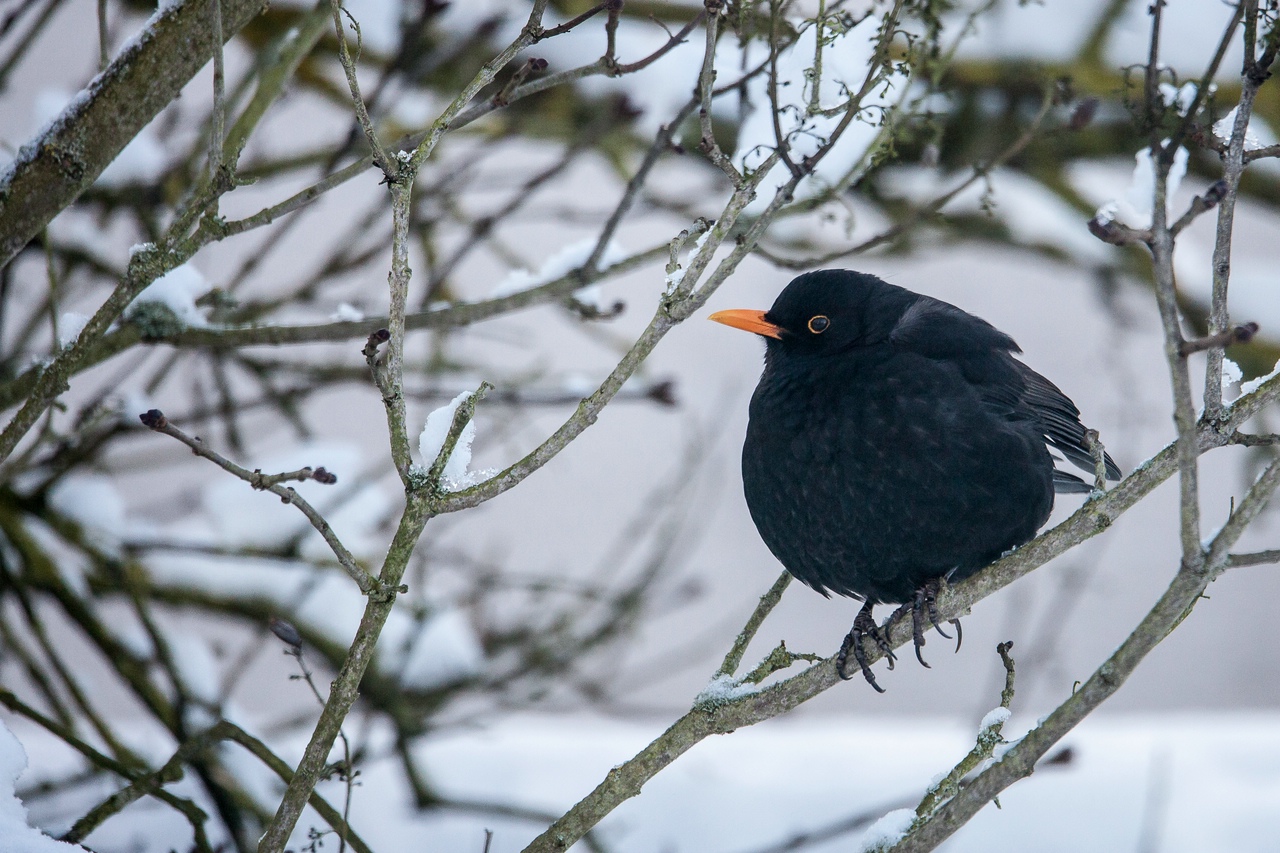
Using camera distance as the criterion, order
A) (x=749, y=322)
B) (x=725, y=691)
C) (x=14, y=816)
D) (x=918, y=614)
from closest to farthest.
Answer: (x=14, y=816), (x=725, y=691), (x=918, y=614), (x=749, y=322)

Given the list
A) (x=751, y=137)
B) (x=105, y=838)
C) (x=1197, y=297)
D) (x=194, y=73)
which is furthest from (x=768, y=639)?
(x=194, y=73)

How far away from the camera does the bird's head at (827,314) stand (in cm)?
269

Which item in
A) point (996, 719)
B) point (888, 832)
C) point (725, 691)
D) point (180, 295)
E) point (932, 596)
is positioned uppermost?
point (180, 295)

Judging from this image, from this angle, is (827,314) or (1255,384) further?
(827,314)

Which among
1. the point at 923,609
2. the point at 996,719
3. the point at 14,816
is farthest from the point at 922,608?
the point at 14,816

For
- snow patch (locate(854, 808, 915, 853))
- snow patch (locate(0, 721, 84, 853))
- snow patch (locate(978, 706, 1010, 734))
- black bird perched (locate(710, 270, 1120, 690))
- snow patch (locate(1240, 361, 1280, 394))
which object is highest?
black bird perched (locate(710, 270, 1120, 690))

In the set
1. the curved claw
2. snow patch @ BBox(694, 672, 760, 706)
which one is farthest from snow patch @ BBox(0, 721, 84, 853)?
the curved claw

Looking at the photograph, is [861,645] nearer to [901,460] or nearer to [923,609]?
[923,609]

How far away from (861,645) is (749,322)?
0.88 metres

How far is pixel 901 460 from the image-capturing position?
223 centimetres

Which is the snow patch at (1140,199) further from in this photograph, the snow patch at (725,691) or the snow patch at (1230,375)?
the snow patch at (725,691)

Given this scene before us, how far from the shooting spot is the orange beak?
2.70 m

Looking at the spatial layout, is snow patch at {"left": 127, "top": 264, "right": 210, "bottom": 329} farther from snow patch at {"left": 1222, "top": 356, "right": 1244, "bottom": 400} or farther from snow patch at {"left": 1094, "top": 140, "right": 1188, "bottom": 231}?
snow patch at {"left": 1222, "top": 356, "right": 1244, "bottom": 400}

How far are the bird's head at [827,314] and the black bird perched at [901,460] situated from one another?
4 centimetres
